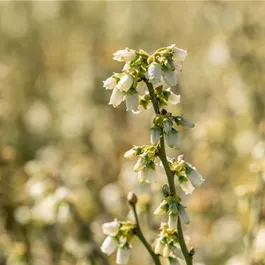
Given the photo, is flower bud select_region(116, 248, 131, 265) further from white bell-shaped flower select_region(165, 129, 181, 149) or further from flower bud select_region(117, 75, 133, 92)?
flower bud select_region(117, 75, 133, 92)

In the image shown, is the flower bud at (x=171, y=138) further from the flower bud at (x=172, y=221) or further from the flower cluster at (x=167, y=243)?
the flower cluster at (x=167, y=243)

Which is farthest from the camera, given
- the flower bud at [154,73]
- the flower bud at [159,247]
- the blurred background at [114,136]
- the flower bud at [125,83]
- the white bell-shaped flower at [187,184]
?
the blurred background at [114,136]

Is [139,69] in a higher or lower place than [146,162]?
higher

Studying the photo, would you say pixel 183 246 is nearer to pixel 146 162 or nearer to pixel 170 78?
pixel 146 162

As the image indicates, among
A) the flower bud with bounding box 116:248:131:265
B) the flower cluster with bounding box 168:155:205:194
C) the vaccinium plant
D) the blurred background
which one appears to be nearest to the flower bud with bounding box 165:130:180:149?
the vaccinium plant

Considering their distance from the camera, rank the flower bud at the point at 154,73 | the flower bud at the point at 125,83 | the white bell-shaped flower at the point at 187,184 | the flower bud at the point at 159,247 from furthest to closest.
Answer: the flower bud at the point at 159,247 → the white bell-shaped flower at the point at 187,184 → the flower bud at the point at 125,83 → the flower bud at the point at 154,73

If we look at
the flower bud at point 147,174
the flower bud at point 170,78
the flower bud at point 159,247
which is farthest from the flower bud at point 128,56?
the flower bud at point 159,247

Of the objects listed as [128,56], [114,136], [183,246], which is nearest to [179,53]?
[128,56]

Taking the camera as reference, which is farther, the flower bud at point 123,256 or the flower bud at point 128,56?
the flower bud at point 123,256
